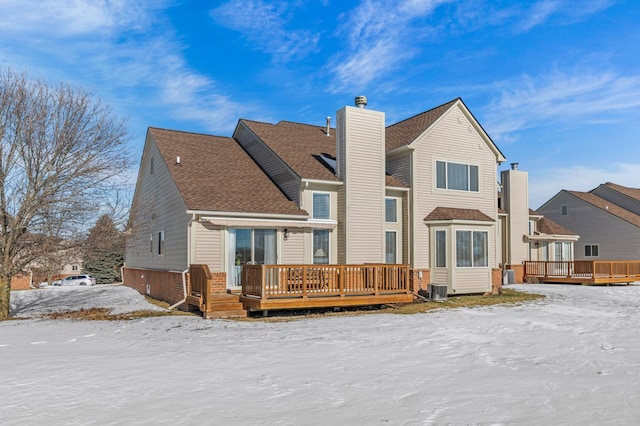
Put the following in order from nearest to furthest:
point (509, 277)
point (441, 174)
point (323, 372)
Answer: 1. point (323, 372)
2. point (441, 174)
3. point (509, 277)

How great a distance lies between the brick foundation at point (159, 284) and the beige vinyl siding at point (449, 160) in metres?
9.32

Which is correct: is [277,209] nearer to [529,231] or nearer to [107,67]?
[107,67]

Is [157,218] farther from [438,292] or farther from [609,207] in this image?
[609,207]

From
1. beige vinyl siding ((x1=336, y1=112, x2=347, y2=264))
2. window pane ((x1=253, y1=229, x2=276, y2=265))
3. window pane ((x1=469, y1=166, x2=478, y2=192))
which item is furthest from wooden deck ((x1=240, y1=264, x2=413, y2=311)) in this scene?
window pane ((x1=469, y1=166, x2=478, y2=192))

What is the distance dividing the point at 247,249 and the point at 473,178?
10990 millimetres

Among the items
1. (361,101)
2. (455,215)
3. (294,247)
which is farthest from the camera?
(455,215)

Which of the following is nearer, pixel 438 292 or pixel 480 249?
pixel 438 292

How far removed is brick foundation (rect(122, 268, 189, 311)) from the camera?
57.3ft

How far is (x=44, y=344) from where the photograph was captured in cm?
1069

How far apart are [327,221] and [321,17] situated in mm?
7300

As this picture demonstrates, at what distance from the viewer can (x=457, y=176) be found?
73.5ft

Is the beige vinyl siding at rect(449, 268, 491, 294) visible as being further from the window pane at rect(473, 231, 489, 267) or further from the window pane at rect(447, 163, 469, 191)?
the window pane at rect(447, 163, 469, 191)

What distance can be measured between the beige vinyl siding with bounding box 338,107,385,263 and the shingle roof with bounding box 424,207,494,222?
2.57 m

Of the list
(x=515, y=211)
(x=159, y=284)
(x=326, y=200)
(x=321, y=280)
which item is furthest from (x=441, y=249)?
(x=159, y=284)
